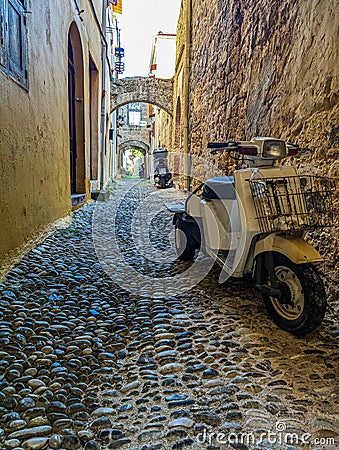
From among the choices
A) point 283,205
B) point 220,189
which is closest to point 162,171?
point 220,189

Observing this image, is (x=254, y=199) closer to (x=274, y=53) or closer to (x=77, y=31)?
(x=274, y=53)

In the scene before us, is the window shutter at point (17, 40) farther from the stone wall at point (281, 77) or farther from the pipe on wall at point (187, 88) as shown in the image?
the pipe on wall at point (187, 88)

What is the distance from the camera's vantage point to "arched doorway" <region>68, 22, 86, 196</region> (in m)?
6.70

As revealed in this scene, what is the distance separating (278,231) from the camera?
192 cm

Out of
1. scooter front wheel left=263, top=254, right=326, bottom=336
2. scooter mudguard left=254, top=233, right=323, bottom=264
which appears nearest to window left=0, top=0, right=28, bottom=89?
scooter mudguard left=254, top=233, right=323, bottom=264

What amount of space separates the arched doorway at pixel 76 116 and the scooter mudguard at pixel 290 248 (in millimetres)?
5325

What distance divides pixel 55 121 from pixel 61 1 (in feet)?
5.63

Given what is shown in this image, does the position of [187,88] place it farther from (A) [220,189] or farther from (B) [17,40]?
(A) [220,189]

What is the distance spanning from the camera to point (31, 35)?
331cm

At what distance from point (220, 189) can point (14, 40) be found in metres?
2.05

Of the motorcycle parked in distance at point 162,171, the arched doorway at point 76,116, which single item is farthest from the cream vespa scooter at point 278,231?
the motorcycle parked in distance at point 162,171

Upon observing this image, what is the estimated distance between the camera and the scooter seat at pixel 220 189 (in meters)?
2.38

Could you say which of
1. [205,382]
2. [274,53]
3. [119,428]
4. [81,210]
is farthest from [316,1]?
[81,210]

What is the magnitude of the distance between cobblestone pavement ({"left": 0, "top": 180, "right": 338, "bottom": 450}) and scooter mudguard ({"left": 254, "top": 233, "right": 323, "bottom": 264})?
0.41 meters
